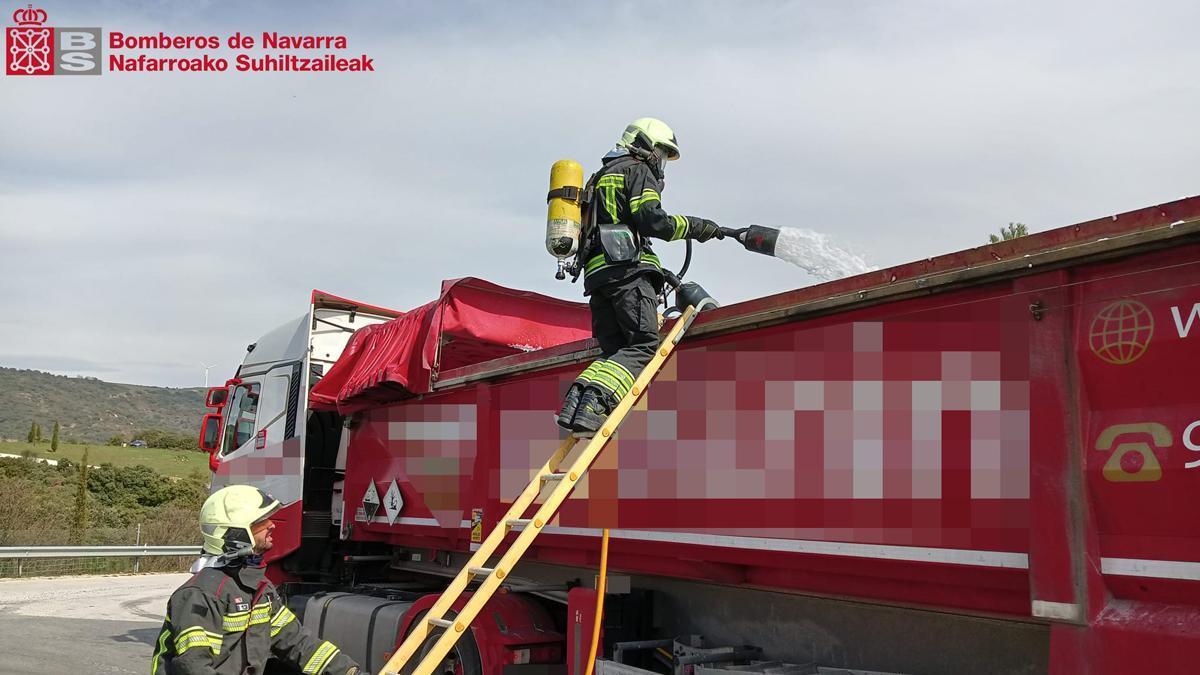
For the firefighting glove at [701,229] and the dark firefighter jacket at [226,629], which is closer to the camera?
the dark firefighter jacket at [226,629]

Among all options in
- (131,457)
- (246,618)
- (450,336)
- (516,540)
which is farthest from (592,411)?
(131,457)

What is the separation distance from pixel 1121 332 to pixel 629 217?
8.17 feet

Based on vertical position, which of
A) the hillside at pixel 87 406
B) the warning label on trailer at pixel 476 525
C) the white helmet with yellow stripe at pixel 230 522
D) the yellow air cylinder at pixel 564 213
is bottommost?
the warning label on trailer at pixel 476 525

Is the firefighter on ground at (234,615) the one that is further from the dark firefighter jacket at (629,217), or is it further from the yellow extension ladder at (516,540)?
the dark firefighter jacket at (629,217)

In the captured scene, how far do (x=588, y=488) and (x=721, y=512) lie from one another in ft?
2.95

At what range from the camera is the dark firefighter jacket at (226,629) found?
3186 mm

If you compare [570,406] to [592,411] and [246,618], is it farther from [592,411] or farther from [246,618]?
[246,618]

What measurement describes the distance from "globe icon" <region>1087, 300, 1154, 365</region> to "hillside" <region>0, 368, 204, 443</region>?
302ft

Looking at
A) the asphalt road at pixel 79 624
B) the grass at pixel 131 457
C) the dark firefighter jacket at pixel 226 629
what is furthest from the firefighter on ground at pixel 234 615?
the grass at pixel 131 457

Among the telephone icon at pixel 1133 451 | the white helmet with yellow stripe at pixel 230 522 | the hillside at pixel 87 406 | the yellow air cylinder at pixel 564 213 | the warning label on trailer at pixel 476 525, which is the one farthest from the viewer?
the hillside at pixel 87 406

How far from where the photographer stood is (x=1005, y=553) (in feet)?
9.78

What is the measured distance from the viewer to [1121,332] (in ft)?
9.07

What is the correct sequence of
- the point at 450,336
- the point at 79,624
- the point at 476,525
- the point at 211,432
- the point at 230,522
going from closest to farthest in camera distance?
the point at 230,522 → the point at 476,525 → the point at 450,336 → the point at 211,432 → the point at 79,624

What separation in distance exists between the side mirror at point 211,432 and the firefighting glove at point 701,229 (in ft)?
19.9
